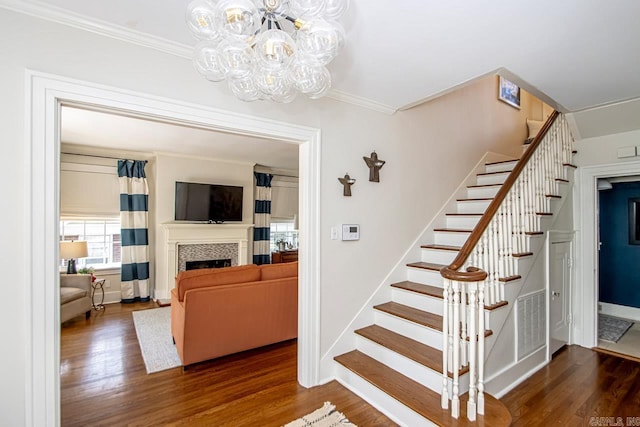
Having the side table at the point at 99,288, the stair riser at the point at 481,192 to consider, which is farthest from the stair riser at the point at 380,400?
the side table at the point at 99,288

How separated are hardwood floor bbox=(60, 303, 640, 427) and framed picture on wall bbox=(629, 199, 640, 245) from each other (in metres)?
2.29

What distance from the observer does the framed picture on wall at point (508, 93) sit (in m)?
4.39

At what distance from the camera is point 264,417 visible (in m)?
2.09

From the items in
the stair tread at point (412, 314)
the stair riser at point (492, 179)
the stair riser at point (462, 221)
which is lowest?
the stair tread at point (412, 314)

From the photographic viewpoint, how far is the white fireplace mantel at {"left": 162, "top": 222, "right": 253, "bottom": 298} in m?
5.13

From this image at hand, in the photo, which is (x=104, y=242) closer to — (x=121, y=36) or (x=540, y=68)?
(x=121, y=36)

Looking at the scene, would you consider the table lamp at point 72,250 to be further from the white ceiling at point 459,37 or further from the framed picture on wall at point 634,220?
the framed picture on wall at point 634,220

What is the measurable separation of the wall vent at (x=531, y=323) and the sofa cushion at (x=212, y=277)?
2471 mm

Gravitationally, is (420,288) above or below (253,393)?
above

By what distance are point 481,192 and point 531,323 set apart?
161 centimetres

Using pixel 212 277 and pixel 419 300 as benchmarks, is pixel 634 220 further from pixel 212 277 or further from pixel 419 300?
pixel 212 277

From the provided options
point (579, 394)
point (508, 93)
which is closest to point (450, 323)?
point (579, 394)

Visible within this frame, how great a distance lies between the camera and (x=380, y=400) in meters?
2.18

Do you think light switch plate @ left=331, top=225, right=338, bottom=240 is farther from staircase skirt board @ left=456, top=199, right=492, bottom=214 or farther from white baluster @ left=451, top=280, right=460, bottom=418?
staircase skirt board @ left=456, top=199, right=492, bottom=214
